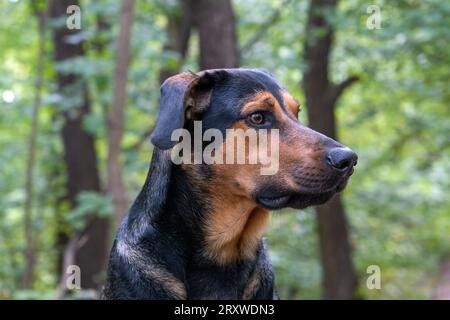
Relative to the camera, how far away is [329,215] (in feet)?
41.3

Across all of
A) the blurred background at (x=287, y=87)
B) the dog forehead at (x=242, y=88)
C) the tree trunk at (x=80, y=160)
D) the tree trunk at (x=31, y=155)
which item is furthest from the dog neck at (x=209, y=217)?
the tree trunk at (x=80, y=160)

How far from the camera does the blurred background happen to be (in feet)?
32.6

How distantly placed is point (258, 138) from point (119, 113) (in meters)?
4.70

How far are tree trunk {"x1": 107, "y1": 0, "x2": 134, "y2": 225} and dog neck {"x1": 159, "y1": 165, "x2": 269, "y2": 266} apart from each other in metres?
4.31

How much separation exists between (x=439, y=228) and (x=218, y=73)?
13.4 m

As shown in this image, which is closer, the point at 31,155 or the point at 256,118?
the point at 256,118

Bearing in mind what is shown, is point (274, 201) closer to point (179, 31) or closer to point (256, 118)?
point (256, 118)

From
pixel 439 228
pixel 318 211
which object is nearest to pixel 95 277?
pixel 318 211

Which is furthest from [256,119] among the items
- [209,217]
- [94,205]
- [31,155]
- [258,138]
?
[31,155]

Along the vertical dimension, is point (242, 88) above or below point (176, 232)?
above

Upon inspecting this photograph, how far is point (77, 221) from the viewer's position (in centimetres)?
1135

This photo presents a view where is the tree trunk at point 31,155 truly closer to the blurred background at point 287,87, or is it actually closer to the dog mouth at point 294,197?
the blurred background at point 287,87

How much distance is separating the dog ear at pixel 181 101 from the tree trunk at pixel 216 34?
15.5 feet

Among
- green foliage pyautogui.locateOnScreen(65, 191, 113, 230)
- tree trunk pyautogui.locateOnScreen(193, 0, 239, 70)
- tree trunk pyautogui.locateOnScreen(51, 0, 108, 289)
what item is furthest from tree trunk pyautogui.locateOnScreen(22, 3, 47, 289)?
tree trunk pyautogui.locateOnScreen(193, 0, 239, 70)
